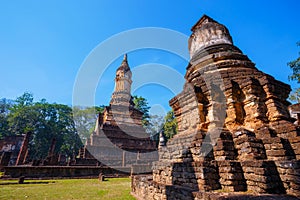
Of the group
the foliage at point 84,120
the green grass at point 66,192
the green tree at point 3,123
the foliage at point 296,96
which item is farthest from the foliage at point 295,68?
the green tree at point 3,123

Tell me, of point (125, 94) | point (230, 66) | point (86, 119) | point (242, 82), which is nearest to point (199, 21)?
point (230, 66)

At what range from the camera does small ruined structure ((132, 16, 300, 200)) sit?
2998mm

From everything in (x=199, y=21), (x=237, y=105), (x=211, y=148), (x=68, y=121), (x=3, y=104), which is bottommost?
(x=211, y=148)

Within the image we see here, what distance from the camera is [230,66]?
548cm

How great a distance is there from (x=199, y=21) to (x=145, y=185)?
655 cm

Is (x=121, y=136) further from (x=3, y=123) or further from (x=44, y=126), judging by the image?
(x=3, y=123)

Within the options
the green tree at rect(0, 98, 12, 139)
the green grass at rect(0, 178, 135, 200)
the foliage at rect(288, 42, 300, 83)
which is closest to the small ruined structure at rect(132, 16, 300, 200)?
the green grass at rect(0, 178, 135, 200)

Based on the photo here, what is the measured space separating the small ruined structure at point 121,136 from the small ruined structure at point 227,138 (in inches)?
509

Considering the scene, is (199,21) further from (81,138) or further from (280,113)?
(81,138)

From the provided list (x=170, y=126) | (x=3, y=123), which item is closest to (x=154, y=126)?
(x=170, y=126)

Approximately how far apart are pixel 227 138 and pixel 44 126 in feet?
136

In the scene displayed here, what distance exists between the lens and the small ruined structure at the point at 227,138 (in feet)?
9.84

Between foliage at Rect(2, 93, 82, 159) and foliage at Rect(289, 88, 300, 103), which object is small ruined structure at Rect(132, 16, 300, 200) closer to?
foliage at Rect(289, 88, 300, 103)

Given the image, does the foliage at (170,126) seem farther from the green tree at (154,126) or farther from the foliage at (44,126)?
the foliage at (44,126)
